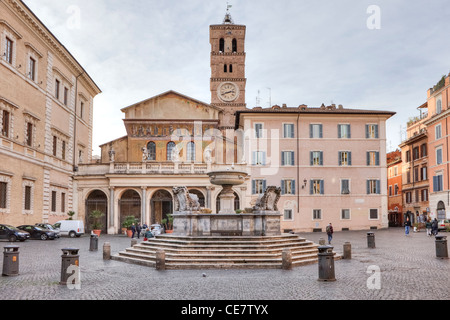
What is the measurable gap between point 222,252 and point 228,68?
5927cm

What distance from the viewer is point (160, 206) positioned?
47.4 meters

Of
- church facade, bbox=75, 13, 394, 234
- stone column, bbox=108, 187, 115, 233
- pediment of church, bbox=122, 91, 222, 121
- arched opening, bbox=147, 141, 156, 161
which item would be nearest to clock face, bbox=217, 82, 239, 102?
pediment of church, bbox=122, 91, 222, 121

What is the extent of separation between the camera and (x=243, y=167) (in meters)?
43.9

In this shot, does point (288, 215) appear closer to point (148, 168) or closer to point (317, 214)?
point (317, 214)

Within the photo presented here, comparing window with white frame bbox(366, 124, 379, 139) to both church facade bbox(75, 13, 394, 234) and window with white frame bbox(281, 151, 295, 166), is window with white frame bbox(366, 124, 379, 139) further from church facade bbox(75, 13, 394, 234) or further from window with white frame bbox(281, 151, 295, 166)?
window with white frame bbox(281, 151, 295, 166)

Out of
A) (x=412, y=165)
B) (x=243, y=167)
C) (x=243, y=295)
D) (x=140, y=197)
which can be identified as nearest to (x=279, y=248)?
(x=243, y=295)

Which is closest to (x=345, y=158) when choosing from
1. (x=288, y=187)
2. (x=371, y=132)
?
(x=371, y=132)

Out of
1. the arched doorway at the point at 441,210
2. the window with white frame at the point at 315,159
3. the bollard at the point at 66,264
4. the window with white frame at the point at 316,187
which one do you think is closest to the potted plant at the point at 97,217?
the window with white frame at the point at 316,187

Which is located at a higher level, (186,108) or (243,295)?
(186,108)

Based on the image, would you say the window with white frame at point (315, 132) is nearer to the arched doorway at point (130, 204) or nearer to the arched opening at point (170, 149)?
the arched opening at point (170, 149)

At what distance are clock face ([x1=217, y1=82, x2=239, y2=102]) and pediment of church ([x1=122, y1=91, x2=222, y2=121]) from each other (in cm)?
2078

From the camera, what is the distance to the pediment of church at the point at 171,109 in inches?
2002

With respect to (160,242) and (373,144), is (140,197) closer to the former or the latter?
(373,144)
